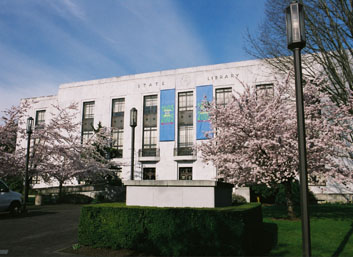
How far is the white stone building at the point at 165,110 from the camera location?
34.3 meters

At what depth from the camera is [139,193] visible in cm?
951

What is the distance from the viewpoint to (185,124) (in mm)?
35688

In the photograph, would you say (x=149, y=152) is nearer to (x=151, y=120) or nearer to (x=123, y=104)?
(x=151, y=120)

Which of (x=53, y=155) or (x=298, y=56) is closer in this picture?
(x=298, y=56)

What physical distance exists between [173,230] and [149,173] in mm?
28920

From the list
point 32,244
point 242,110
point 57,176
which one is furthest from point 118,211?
point 57,176

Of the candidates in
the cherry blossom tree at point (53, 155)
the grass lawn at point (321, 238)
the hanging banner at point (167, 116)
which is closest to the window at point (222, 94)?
the hanging banner at point (167, 116)

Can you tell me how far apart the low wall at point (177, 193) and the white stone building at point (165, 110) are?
2380 centimetres

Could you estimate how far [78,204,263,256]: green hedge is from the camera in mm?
7352

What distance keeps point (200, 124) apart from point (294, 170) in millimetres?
21084

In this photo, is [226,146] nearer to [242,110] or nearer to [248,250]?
[242,110]

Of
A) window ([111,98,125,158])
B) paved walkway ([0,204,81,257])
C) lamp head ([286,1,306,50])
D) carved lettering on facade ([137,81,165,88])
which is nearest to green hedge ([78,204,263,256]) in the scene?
paved walkway ([0,204,81,257])

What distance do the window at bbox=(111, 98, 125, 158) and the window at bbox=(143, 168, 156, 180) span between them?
12.9 ft

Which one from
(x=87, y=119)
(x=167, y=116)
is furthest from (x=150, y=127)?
(x=87, y=119)
